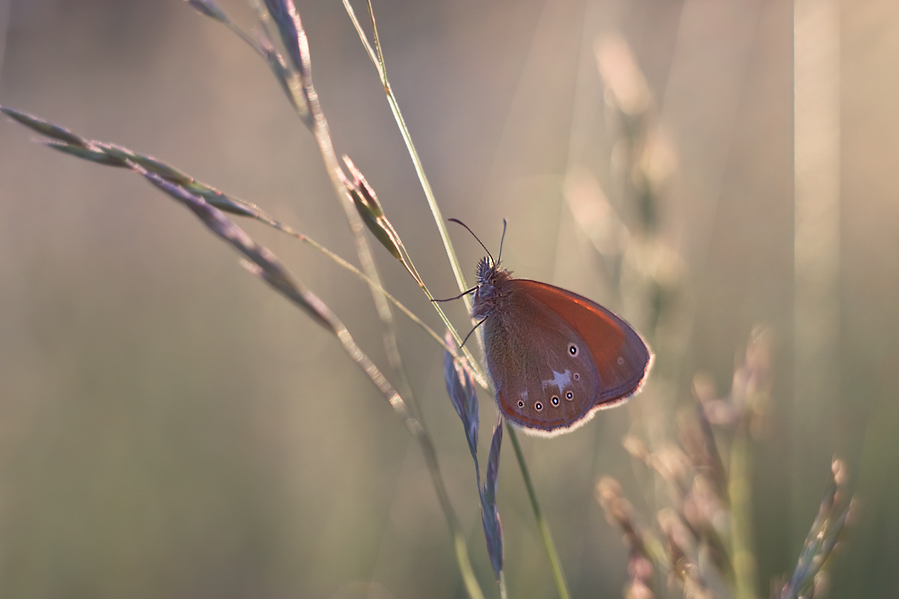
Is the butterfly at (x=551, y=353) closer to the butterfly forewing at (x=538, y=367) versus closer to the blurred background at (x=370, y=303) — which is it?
the butterfly forewing at (x=538, y=367)

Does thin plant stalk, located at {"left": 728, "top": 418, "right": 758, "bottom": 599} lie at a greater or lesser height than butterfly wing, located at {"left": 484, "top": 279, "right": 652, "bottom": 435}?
lesser

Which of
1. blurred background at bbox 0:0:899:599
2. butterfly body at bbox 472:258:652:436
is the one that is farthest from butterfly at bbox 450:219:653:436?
blurred background at bbox 0:0:899:599

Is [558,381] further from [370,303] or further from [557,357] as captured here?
[370,303]

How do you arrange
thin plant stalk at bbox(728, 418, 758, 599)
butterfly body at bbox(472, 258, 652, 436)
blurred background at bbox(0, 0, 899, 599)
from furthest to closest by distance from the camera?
blurred background at bbox(0, 0, 899, 599)
butterfly body at bbox(472, 258, 652, 436)
thin plant stalk at bbox(728, 418, 758, 599)

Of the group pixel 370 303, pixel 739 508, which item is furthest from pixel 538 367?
pixel 370 303

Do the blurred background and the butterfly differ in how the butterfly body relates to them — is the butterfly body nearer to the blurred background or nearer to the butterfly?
the butterfly

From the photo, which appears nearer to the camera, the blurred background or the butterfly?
the butterfly

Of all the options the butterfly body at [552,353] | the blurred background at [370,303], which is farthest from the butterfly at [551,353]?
the blurred background at [370,303]
